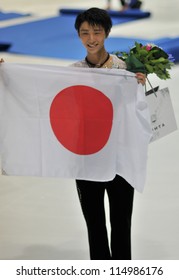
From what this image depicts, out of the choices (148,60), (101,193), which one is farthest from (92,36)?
(101,193)

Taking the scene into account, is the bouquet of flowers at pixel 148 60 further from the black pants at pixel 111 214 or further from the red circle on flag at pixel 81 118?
the black pants at pixel 111 214

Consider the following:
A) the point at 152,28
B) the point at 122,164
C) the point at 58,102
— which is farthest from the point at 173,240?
the point at 152,28

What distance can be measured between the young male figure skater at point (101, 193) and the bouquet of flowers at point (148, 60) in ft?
0.16

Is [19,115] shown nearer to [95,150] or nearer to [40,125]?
[40,125]

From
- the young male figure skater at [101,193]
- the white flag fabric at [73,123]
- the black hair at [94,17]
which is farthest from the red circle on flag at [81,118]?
the black hair at [94,17]

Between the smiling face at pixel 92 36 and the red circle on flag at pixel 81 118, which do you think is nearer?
the smiling face at pixel 92 36

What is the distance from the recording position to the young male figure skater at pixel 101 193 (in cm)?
352

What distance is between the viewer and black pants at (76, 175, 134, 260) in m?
3.63

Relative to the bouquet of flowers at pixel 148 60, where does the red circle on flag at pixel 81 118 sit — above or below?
below

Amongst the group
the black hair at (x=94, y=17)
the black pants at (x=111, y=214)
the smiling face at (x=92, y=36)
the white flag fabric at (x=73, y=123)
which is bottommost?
the black pants at (x=111, y=214)

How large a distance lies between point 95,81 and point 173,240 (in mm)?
1288
